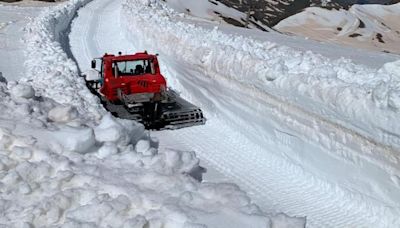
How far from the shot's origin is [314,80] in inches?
356

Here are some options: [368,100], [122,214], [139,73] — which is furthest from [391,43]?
[122,214]

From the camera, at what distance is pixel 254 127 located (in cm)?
1097

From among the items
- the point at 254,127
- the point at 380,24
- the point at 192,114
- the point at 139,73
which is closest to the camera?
the point at 254,127

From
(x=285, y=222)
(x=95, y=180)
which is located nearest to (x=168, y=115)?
(x=95, y=180)

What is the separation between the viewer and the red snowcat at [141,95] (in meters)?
11.6

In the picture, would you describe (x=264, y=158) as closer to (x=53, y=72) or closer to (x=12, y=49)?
(x=53, y=72)

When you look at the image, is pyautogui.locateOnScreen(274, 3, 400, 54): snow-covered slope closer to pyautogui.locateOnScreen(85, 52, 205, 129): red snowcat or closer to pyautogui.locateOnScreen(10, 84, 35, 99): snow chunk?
pyautogui.locateOnScreen(85, 52, 205, 129): red snowcat

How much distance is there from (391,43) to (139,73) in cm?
4305

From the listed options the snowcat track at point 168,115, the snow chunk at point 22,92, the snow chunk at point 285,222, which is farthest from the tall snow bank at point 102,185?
the snowcat track at point 168,115

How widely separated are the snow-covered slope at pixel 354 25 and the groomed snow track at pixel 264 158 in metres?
37.9

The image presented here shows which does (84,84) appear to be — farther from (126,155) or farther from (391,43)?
(391,43)

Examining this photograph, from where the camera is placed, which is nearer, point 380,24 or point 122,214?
point 122,214

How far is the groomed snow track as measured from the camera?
24.5 feet

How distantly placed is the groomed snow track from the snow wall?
4 centimetres
